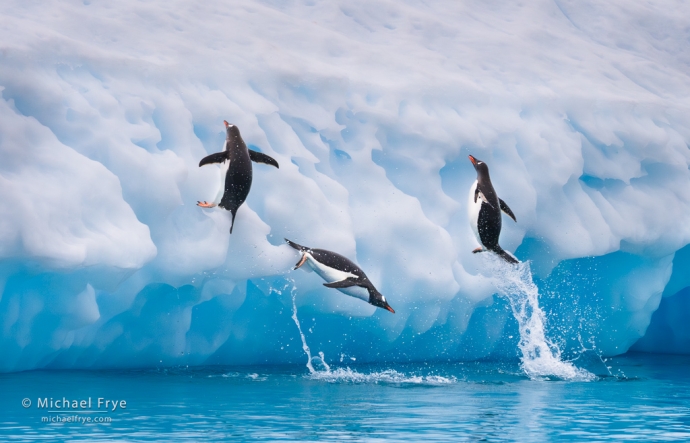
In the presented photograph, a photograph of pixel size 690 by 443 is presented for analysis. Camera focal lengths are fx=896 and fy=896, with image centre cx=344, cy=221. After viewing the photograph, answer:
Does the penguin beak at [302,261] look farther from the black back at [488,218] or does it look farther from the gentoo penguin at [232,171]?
the black back at [488,218]

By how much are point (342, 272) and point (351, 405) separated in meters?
1.23

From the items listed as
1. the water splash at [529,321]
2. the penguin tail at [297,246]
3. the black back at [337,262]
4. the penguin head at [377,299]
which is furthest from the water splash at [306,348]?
the water splash at [529,321]

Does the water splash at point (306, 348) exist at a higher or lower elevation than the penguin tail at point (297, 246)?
lower

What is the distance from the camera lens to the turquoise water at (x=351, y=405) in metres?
4.62

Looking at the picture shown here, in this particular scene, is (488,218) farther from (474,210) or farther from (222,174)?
(222,174)

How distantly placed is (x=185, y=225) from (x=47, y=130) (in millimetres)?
1209

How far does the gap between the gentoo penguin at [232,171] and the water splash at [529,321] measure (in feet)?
7.98

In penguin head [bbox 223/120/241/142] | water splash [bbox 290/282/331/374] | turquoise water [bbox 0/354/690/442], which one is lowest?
turquoise water [bbox 0/354/690/442]

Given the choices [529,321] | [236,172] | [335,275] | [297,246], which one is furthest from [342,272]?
[529,321]

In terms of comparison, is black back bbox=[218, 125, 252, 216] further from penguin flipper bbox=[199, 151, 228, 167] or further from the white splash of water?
the white splash of water

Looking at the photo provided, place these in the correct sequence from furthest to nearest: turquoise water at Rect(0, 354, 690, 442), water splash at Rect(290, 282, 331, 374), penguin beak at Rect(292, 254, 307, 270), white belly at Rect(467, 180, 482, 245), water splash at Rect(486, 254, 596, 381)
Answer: water splash at Rect(486, 254, 596, 381) < water splash at Rect(290, 282, 331, 374) < white belly at Rect(467, 180, 482, 245) < penguin beak at Rect(292, 254, 307, 270) < turquoise water at Rect(0, 354, 690, 442)

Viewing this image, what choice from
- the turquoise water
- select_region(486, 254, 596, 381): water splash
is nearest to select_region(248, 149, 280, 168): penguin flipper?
the turquoise water

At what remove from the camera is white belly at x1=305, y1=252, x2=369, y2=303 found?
6527 mm

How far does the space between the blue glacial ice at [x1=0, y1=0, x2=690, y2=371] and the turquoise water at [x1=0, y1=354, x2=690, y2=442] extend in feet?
1.39
